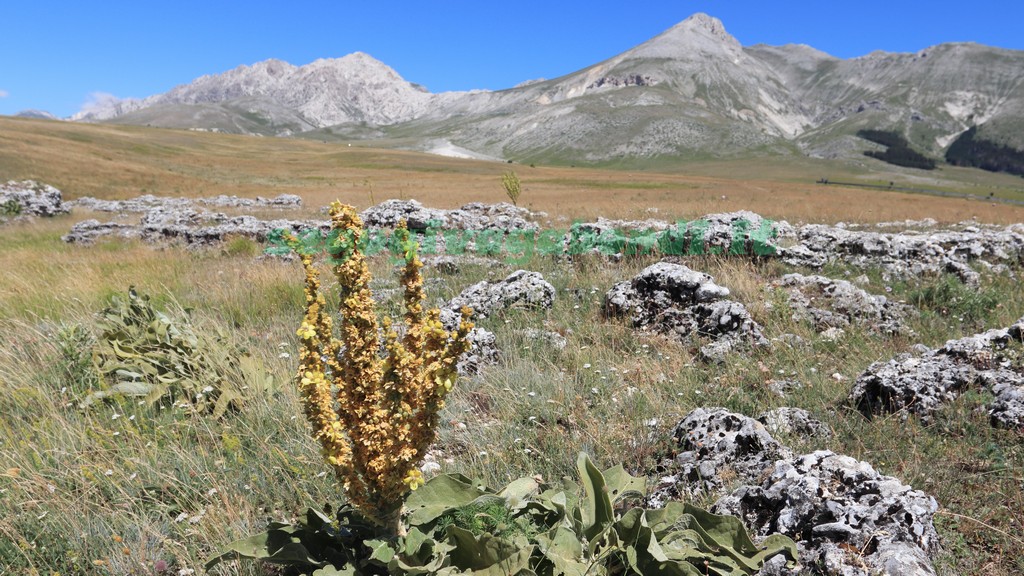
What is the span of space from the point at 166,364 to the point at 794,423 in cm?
559

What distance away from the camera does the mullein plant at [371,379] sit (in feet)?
6.90

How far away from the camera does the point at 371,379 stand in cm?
219

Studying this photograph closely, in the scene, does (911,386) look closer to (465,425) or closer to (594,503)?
(594,503)

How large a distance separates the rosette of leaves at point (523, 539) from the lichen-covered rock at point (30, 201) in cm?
3132

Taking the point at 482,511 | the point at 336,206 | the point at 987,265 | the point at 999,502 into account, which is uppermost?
the point at 336,206

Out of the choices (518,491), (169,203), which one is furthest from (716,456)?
(169,203)

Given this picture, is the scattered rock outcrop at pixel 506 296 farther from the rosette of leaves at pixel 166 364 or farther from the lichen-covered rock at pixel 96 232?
the lichen-covered rock at pixel 96 232

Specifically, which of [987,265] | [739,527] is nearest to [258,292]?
[739,527]

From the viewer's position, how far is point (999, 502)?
3.14 m

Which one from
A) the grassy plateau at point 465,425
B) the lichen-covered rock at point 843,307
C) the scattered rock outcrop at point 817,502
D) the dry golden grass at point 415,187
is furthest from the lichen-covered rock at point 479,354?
the dry golden grass at point 415,187

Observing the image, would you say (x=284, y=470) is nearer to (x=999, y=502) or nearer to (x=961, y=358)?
(x=999, y=502)

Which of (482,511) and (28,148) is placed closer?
(482,511)

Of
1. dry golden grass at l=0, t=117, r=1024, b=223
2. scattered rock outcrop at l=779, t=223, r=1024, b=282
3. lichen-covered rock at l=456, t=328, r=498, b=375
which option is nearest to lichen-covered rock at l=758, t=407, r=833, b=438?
lichen-covered rock at l=456, t=328, r=498, b=375

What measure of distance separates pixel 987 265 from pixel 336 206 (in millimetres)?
12306
